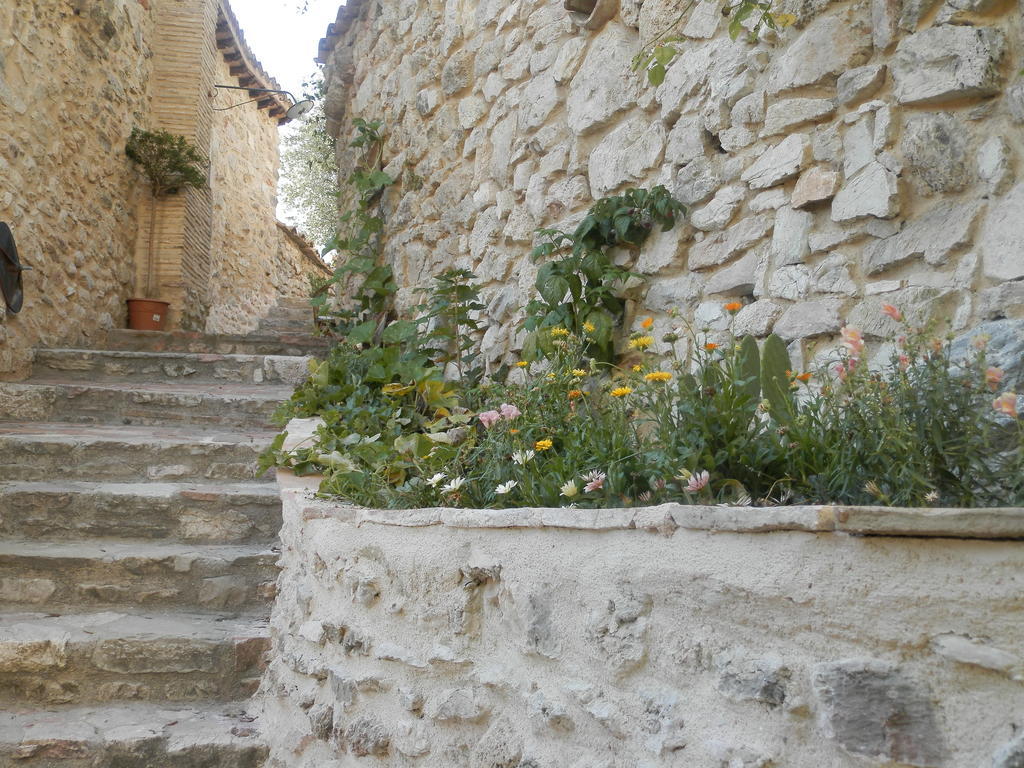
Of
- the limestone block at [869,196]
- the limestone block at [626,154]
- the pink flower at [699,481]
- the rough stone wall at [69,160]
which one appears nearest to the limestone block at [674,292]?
the limestone block at [626,154]

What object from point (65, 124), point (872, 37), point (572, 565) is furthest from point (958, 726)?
point (65, 124)

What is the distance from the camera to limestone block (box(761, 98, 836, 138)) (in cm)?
197

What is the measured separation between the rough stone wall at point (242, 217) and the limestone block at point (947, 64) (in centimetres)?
734

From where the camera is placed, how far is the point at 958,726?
1036 mm

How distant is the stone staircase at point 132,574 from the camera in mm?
2172

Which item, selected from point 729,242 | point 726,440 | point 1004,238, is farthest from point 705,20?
point 726,440

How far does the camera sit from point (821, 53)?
197 centimetres

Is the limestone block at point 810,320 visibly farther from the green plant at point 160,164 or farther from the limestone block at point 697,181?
the green plant at point 160,164

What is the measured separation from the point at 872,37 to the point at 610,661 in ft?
5.02

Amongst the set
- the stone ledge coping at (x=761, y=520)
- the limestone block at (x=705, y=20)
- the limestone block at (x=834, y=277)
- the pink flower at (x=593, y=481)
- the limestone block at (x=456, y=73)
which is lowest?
the stone ledge coping at (x=761, y=520)

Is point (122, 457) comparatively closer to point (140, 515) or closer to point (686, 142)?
point (140, 515)

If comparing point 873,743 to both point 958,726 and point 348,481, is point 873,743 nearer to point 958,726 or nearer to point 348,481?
point 958,726

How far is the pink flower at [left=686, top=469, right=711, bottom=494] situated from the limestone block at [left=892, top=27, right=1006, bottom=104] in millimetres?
985

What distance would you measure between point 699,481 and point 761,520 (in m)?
0.29
